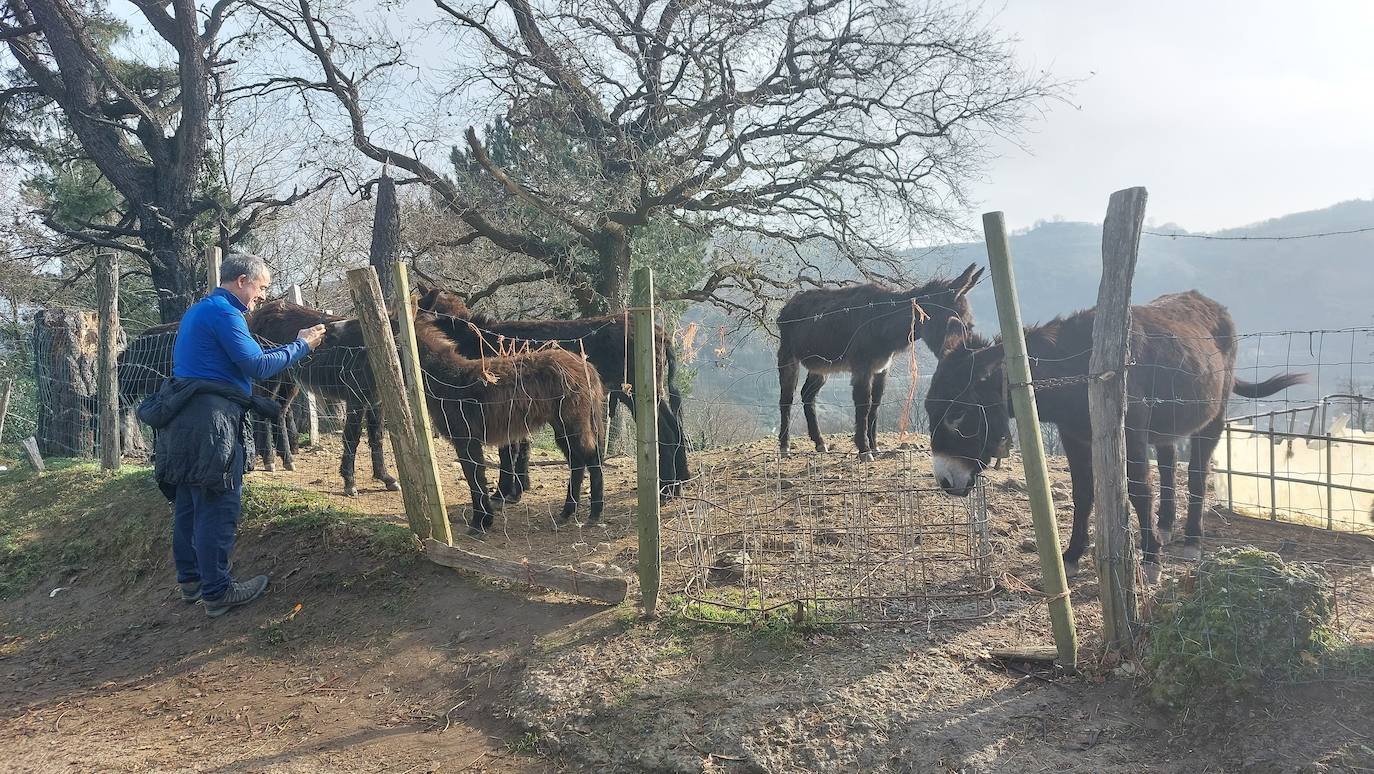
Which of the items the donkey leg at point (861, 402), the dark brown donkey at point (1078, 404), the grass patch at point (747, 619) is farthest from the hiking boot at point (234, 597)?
the donkey leg at point (861, 402)

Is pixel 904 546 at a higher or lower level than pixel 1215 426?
lower

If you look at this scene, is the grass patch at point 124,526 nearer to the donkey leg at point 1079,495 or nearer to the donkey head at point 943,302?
the donkey leg at point 1079,495

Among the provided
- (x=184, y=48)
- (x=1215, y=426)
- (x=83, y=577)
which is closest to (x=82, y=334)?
(x=83, y=577)

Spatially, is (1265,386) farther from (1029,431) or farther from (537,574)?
(537,574)

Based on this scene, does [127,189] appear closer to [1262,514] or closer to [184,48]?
[184,48]

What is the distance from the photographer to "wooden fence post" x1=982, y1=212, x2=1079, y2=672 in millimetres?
Result: 3641

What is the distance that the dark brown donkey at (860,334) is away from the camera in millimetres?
8320

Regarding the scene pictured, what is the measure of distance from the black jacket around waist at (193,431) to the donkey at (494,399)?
1611 mm

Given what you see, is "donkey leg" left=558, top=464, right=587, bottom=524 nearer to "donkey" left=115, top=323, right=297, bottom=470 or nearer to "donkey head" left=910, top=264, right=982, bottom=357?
"donkey" left=115, top=323, right=297, bottom=470

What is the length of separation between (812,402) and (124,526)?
7.23 meters

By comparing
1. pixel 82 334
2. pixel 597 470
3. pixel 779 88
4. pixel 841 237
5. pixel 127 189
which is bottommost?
pixel 597 470

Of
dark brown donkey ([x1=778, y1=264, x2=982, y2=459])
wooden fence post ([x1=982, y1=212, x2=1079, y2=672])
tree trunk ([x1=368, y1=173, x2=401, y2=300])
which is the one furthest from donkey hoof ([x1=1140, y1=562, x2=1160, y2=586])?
tree trunk ([x1=368, y1=173, x2=401, y2=300])

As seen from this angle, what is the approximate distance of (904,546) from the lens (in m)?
4.96

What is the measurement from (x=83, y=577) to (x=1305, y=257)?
8591 cm
